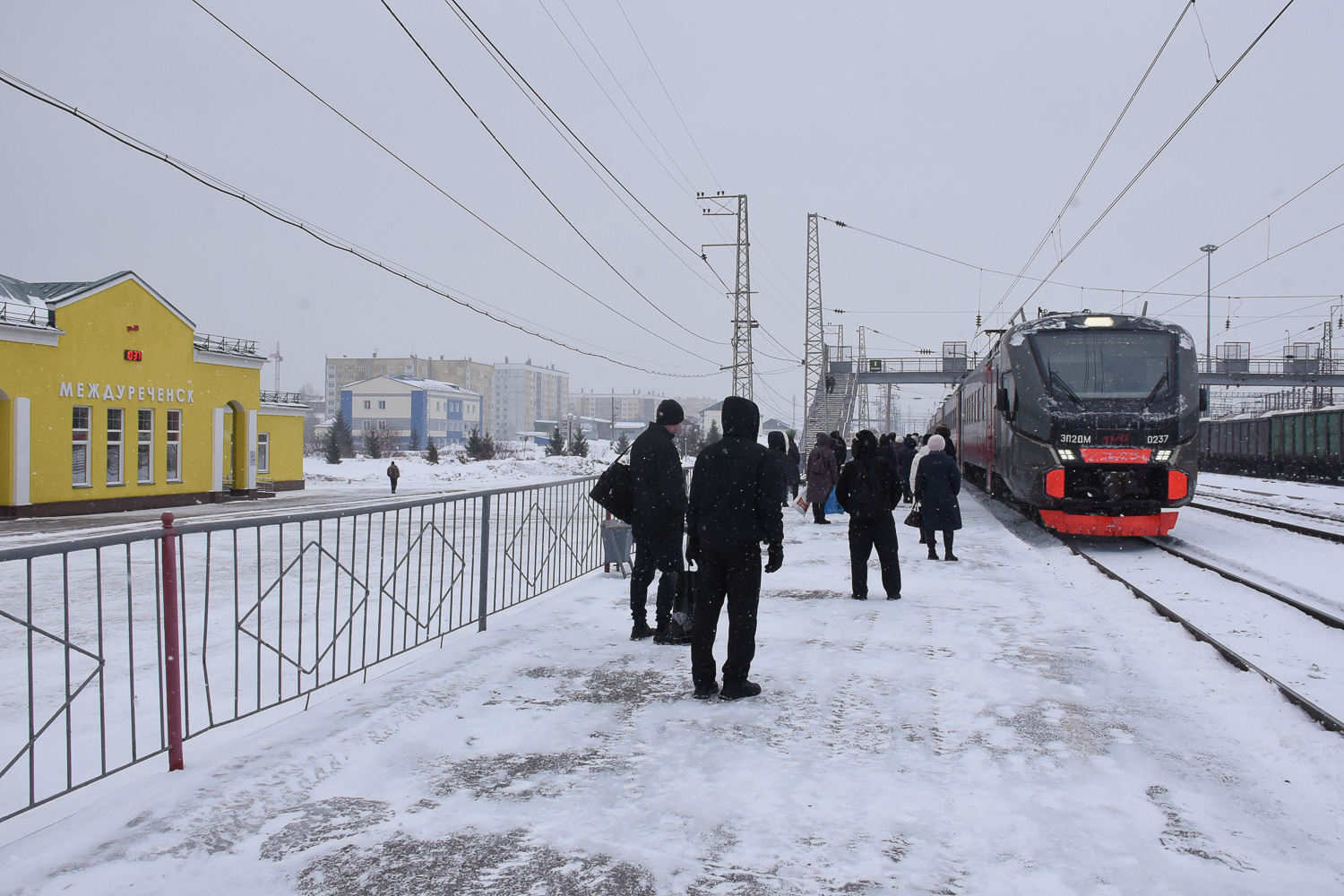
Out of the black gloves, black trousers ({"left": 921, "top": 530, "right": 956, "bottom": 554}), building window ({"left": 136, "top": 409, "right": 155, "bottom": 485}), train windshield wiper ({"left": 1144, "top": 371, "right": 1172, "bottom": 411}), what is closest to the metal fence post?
the black gloves

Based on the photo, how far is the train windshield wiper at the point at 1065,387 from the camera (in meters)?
12.6

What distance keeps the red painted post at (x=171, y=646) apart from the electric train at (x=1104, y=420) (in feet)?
37.1

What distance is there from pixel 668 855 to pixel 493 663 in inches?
120

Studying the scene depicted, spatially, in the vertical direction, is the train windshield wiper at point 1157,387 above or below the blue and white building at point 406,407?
below

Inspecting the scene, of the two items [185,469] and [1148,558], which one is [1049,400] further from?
[185,469]

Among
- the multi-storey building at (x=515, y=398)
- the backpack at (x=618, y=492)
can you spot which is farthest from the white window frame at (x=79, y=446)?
the multi-storey building at (x=515, y=398)

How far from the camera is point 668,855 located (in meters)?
3.22

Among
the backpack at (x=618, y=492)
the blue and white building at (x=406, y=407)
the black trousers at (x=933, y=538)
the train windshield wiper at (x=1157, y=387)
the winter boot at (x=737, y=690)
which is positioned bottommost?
the winter boot at (x=737, y=690)

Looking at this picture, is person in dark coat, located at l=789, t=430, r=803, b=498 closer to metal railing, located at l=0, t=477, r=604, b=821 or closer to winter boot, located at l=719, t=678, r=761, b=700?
metal railing, located at l=0, t=477, r=604, b=821

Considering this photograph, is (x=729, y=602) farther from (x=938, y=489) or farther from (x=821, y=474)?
(x=821, y=474)

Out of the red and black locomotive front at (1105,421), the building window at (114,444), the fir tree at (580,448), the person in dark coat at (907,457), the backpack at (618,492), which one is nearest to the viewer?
the backpack at (618,492)

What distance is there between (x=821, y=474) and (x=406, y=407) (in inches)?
4045

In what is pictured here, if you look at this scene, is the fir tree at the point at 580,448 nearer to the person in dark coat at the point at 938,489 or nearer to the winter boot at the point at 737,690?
the person in dark coat at the point at 938,489

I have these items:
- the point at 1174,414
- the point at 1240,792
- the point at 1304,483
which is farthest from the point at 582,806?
the point at 1304,483
